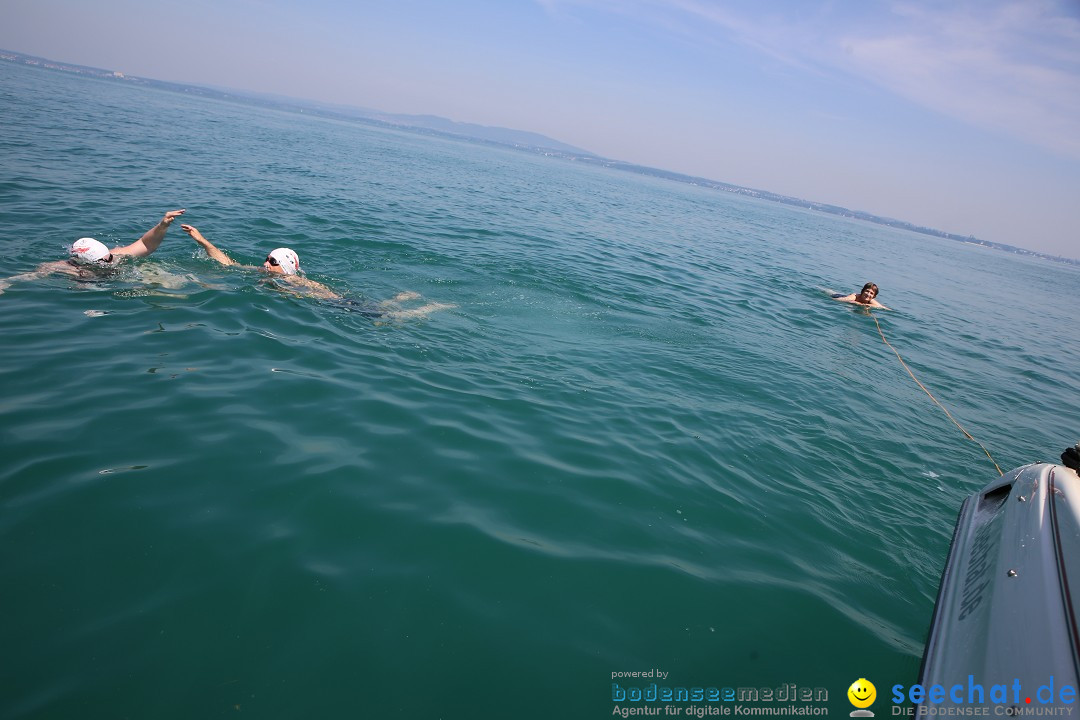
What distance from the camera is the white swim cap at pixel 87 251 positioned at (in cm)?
905

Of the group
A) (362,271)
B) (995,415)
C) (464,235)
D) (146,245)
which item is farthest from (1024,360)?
(146,245)

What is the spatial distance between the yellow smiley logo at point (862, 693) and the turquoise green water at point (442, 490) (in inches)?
5.7

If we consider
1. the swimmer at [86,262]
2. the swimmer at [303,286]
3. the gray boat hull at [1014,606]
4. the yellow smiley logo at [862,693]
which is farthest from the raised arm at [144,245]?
the gray boat hull at [1014,606]

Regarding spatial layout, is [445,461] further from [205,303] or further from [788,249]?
[788,249]

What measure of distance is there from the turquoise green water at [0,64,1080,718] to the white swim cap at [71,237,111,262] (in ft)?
1.56

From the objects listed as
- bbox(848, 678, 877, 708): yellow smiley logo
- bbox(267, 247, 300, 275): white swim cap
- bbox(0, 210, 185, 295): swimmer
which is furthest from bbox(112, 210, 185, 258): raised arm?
bbox(848, 678, 877, 708): yellow smiley logo

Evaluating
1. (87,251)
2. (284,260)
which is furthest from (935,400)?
(87,251)

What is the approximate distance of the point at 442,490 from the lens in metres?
5.35

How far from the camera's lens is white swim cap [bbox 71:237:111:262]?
29.7 ft

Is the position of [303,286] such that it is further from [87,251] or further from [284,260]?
[87,251]

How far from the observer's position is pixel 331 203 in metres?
20.6

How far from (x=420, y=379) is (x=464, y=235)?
39.6 feet

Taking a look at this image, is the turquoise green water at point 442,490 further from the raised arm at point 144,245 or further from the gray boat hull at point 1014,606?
the gray boat hull at point 1014,606

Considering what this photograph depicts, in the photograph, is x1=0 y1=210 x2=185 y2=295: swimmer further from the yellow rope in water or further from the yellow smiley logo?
the yellow rope in water
